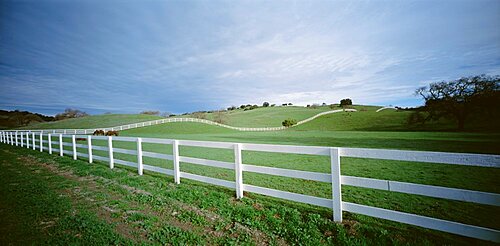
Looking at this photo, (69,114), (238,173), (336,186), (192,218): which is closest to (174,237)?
(192,218)

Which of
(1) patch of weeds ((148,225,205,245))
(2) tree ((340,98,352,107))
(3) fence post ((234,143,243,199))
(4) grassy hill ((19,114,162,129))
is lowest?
(1) patch of weeds ((148,225,205,245))

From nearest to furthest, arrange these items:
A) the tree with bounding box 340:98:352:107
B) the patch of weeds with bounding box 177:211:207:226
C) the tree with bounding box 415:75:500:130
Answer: the patch of weeds with bounding box 177:211:207:226 < the tree with bounding box 415:75:500:130 < the tree with bounding box 340:98:352:107

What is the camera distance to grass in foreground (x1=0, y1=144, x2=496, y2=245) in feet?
11.6

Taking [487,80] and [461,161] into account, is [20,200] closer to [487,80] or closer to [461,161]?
[461,161]


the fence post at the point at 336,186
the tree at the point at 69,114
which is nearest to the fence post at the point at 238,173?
the fence post at the point at 336,186

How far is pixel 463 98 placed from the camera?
35.2 metres

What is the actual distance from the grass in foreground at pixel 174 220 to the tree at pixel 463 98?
4176 centimetres

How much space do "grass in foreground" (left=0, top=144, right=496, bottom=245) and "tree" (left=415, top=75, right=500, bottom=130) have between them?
4176 cm

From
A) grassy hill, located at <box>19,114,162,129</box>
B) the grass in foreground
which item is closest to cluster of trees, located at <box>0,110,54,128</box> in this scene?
grassy hill, located at <box>19,114,162,129</box>

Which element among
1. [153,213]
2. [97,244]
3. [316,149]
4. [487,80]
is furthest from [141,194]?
[487,80]

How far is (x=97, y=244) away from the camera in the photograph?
345 cm

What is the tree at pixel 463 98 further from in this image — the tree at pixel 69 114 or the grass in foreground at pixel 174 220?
the tree at pixel 69 114

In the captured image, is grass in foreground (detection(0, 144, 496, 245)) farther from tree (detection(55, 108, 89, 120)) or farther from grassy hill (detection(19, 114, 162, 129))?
tree (detection(55, 108, 89, 120))

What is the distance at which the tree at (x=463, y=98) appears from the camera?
3231 cm
